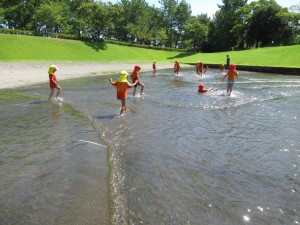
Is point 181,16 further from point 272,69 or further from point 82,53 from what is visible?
point 272,69

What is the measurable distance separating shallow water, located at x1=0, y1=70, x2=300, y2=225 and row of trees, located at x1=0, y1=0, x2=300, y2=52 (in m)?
55.1

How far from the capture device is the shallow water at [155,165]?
198 inches

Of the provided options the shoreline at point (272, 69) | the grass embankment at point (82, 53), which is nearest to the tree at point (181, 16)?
the grass embankment at point (82, 53)

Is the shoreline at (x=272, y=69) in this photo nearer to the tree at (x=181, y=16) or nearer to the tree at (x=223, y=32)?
the tree at (x=223, y=32)

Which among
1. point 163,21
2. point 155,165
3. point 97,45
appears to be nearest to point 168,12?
Answer: point 163,21

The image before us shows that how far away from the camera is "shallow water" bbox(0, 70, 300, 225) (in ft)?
16.5

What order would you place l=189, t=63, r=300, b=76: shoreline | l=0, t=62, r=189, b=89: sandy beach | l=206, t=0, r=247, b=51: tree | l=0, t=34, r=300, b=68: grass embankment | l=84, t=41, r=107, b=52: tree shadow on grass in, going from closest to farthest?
l=0, t=62, r=189, b=89: sandy beach
l=189, t=63, r=300, b=76: shoreline
l=0, t=34, r=300, b=68: grass embankment
l=84, t=41, r=107, b=52: tree shadow on grass
l=206, t=0, r=247, b=51: tree

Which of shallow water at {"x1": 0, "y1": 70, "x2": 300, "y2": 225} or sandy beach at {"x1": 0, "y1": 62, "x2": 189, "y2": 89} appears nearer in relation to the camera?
shallow water at {"x1": 0, "y1": 70, "x2": 300, "y2": 225}

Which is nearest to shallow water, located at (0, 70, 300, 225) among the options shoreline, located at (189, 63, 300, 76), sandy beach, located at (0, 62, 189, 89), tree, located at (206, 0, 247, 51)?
sandy beach, located at (0, 62, 189, 89)

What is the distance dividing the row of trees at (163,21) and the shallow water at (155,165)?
181ft

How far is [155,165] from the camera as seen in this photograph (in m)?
7.07

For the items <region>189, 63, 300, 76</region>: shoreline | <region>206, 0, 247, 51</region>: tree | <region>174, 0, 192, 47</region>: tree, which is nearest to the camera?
<region>189, 63, 300, 76</region>: shoreline

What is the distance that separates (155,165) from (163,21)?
96398 mm

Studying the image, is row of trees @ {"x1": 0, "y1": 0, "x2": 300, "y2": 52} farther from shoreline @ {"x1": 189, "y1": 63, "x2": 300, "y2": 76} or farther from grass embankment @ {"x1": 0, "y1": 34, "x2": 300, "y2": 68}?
shoreline @ {"x1": 189, "y1": 63, "x2": 300, "y2": 76}
